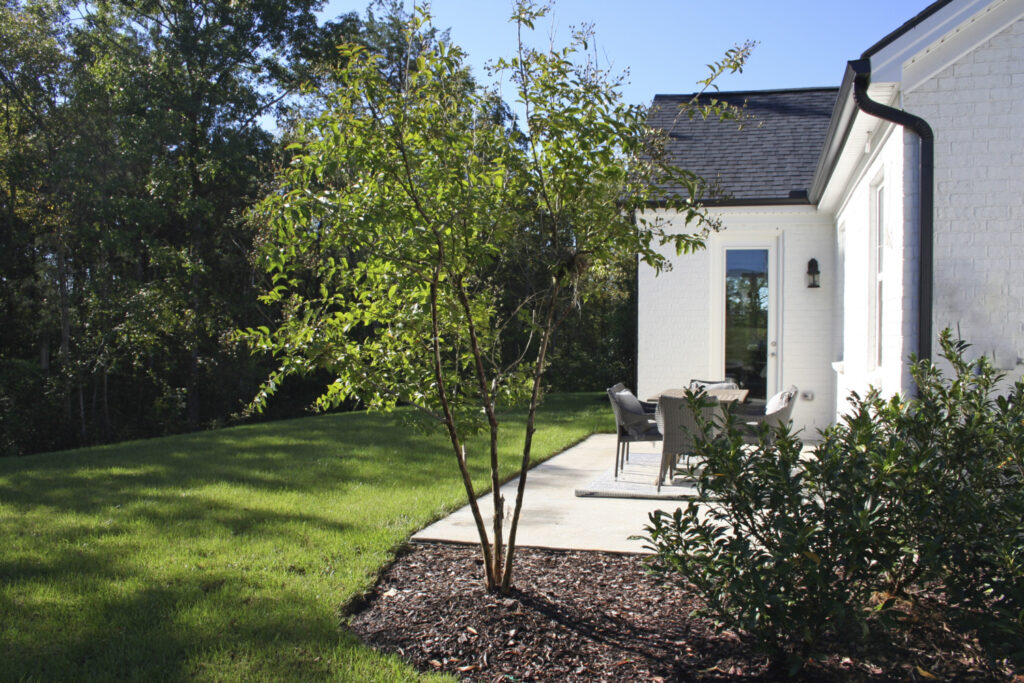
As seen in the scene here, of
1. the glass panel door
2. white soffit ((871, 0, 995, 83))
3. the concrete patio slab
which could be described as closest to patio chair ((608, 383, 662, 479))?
the concrete patio slab

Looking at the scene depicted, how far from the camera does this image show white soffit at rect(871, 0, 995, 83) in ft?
15.1

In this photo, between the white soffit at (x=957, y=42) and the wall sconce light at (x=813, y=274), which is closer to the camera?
the white soffit at (x=957, y=42)

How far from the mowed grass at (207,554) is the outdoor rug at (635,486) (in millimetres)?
1008

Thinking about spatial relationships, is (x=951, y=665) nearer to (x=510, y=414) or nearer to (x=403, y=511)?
(x=403, y=511)

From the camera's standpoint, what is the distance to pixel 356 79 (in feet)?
10.5

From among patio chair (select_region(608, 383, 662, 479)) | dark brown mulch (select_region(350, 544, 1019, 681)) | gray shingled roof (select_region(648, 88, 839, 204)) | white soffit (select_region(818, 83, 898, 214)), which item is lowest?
dark brown mulch (select_region(350, 544, 1019, 681))

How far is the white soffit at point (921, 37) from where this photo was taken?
4.60m

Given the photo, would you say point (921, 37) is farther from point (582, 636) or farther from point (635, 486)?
point (582, 636)

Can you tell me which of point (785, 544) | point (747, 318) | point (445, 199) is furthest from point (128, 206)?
point (785, 544)

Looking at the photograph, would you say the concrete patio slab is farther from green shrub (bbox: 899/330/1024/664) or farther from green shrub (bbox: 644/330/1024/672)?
green shrub (bbox: 899/330/1024/664)

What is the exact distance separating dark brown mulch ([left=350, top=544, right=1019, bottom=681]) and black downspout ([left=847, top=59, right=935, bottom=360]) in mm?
2166

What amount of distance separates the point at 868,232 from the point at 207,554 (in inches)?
220

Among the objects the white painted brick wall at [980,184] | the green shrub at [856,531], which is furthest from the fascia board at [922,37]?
the green shrub at [856,531]

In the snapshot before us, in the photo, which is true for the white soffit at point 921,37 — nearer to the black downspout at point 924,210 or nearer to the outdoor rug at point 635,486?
the black downspout at point 924,210
